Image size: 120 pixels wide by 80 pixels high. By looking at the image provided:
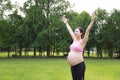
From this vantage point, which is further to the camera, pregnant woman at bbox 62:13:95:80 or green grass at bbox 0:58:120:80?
green grass at bbox 0:58:120:80

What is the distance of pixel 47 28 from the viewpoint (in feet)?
Result: 165

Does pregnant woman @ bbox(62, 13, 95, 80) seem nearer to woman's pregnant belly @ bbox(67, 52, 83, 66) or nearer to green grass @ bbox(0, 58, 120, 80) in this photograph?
woman's pregnant belly @ bbox(67, 52, 83, 66)

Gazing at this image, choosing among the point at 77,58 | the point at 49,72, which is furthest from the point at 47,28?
the point at 77,58

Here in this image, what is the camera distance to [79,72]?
5.94 metres

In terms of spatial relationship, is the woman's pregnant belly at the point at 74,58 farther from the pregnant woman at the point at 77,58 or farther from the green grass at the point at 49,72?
the green grass at the point at 49,72

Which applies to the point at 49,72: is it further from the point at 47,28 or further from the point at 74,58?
the point at 47,28

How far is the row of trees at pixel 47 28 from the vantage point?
164ft

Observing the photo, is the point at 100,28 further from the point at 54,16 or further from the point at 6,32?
the point at 6,32

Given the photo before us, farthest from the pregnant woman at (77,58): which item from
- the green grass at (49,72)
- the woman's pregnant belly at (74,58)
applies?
the green grass at (49,72)

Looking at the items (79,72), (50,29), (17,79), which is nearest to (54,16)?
(50,29)

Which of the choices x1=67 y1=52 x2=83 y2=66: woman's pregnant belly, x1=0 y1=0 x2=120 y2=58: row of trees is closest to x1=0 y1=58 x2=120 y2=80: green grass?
x1=67 y1=52 x2=83 y2=66: woman's pregnant belly

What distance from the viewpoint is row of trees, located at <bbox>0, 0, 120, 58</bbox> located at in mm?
50097

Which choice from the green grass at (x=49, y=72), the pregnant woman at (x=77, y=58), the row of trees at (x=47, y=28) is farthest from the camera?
the row of trees at (x=47, y=28)

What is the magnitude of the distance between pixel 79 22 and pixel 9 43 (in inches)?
546
